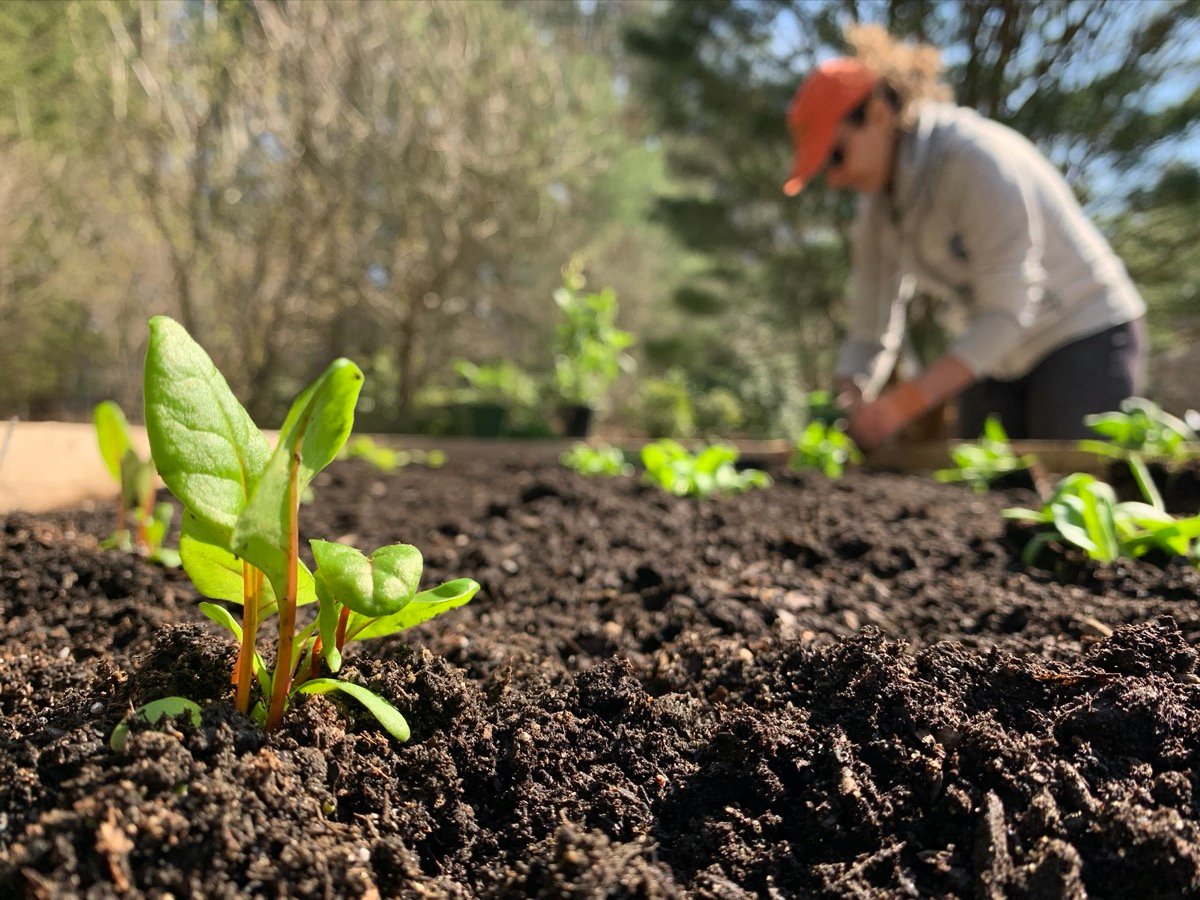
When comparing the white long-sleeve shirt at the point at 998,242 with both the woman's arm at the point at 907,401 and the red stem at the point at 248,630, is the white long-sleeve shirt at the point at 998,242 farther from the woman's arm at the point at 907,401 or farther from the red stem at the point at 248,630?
the red stem at the point at 248,630

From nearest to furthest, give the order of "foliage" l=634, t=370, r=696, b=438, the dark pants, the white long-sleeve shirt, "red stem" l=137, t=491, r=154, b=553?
"red stem" l=137, t=491, r=154, b=553
the white long-sleeve shirt
the dark pants
"foliage" l=634, t=370, r=696, b=438

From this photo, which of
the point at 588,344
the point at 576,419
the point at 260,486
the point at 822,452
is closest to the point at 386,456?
the point at 822,452

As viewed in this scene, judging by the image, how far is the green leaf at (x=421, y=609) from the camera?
2.48 feet

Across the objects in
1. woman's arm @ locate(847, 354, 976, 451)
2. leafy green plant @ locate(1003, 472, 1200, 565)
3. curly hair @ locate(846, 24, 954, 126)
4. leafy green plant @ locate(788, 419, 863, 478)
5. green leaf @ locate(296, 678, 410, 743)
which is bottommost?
green leaf @ locate(296, 678, 410, 743)

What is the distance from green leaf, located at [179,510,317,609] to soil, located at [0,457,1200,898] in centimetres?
10

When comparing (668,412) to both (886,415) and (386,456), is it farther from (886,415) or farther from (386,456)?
(386,456)

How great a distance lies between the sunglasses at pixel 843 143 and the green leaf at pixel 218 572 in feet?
10.5

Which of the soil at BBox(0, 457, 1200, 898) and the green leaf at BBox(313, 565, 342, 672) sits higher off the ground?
the green leaf at BBox(313, 565, 342, 672)

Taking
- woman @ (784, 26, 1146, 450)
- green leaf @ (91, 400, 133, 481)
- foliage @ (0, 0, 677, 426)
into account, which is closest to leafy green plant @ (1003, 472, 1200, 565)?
woman @ (784, 26, 1146, 450)

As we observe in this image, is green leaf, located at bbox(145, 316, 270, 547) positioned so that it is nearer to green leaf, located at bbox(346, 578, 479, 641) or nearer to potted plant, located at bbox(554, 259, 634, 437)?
green leaf, located at bbox(346, 578, 479, 641)

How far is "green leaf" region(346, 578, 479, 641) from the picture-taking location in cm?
76

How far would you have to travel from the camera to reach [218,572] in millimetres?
751

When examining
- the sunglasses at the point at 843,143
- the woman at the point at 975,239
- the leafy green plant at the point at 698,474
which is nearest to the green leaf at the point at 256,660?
the leafy green plant at the point at 698,474

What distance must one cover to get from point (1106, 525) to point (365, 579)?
53.2 inches
